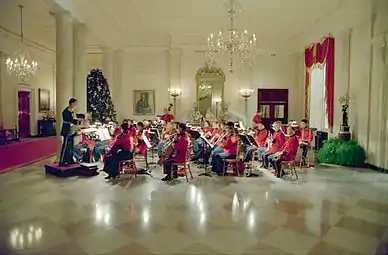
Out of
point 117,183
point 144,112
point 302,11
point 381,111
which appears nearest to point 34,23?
point 144,112

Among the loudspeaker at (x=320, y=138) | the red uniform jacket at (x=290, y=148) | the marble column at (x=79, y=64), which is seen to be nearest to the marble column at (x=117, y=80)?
the marble column at (x=79, y=64)

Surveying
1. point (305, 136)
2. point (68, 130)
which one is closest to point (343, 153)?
point (305, 136)

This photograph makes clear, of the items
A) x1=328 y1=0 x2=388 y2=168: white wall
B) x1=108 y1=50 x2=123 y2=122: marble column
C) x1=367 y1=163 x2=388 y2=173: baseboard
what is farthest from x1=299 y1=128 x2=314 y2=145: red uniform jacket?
x1=108 y1=50 x2=123 y2=122: marble column

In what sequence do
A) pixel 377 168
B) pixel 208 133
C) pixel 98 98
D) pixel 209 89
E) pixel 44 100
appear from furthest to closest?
1. pixel 44 100
2. pixel 209 89
3. pixel 98 98
4. pixel 208 133
5. pixel 377 168

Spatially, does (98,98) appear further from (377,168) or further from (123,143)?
(377,168)

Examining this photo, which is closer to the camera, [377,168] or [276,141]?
[276,141]

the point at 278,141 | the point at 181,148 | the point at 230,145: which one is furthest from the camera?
the point at 278,141

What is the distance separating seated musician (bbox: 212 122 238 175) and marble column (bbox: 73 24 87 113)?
5.17 m

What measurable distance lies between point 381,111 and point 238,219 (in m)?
6.31

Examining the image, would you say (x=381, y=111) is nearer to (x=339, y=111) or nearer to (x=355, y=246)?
(x=339, y=111)

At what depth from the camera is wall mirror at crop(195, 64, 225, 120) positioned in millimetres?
16047

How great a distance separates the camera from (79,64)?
11.5 m

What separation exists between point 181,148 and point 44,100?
503 inches

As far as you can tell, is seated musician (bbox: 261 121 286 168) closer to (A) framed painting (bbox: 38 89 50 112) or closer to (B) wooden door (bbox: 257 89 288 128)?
(B) wooden door (bbox: 257 89 288 128)
